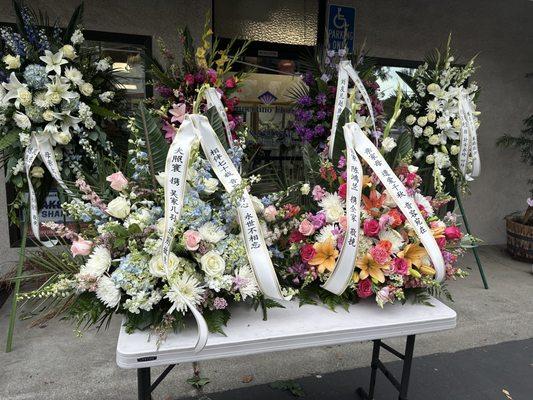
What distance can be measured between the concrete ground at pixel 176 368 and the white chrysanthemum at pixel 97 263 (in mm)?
1195

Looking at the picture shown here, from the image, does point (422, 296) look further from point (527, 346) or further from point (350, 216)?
point (527, 346)

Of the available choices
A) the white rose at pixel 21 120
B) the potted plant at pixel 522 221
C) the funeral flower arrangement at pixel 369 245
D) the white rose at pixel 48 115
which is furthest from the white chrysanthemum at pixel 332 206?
the potted plant at pixel 522 221

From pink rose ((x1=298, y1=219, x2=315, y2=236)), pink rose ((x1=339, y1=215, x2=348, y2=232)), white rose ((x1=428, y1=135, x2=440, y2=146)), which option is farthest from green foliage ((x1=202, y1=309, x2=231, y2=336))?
white rose ((x1=428, y1=135, x2=440, y2=146))

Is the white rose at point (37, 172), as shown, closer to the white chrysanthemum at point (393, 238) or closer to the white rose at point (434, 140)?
the white chrysanthemum at point (393, 238)

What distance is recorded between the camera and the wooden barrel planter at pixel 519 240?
488cm

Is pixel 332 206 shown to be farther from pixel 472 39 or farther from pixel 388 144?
pixel 472 39

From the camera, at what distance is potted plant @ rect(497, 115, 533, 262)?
4895 millimetres

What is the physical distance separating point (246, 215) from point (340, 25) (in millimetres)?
3474

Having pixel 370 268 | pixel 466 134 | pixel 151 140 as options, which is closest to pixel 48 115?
pixel 151 140

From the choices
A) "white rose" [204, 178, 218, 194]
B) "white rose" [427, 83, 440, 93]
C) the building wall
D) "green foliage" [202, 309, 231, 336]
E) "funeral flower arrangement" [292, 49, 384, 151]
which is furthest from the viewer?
the building wall

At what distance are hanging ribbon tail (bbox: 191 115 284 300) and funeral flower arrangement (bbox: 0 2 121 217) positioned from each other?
99cm

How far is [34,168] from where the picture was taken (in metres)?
2.52

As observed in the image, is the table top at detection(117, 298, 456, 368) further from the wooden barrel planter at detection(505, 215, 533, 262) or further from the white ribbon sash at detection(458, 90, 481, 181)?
the wooden barrel planter at detection(505, 215, 533, 262)

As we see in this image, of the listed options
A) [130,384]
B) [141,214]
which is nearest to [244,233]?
[141,214]
